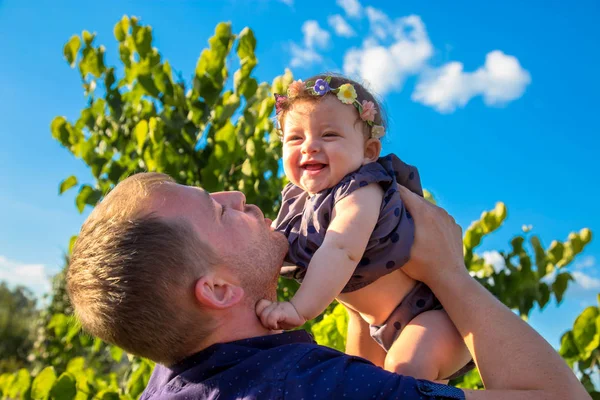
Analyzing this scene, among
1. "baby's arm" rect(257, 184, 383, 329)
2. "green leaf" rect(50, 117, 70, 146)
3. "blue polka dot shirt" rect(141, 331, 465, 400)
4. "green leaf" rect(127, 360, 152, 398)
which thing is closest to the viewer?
"blue polka dot shirt" rect(141, 331, 465, 400)

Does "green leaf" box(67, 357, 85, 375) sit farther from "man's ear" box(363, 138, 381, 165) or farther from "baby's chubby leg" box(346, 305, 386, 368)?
"man's ear" box(363, 138, 381, 165)

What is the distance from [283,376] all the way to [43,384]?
2256 millimetres

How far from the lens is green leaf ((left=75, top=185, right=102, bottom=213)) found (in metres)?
4.19

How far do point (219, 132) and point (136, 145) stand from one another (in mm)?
789

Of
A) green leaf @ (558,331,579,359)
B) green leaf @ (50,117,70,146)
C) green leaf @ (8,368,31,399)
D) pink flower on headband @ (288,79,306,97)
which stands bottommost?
green leaf @ (8,368,31,399)

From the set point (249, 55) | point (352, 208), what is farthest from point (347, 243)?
point (249, 55)

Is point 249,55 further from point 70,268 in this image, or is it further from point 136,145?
point 70,268

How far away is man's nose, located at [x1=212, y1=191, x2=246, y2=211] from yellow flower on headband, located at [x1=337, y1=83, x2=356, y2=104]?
0.48 metres

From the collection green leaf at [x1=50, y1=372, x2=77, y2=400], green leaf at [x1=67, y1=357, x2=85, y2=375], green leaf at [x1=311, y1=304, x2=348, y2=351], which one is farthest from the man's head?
green leaf at [x1=67, y1=357, x2=85, y2=375]

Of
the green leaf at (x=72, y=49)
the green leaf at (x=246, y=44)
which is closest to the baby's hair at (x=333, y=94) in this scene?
the green leaf at (x=246, y=44)

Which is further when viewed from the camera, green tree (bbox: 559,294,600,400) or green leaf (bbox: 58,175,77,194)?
green leaf (bbox: 58,175,77,194)

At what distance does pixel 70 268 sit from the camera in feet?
6.47

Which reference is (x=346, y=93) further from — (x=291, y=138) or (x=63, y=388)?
(x=63, y=388)

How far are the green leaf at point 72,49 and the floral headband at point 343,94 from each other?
3.03 meters
